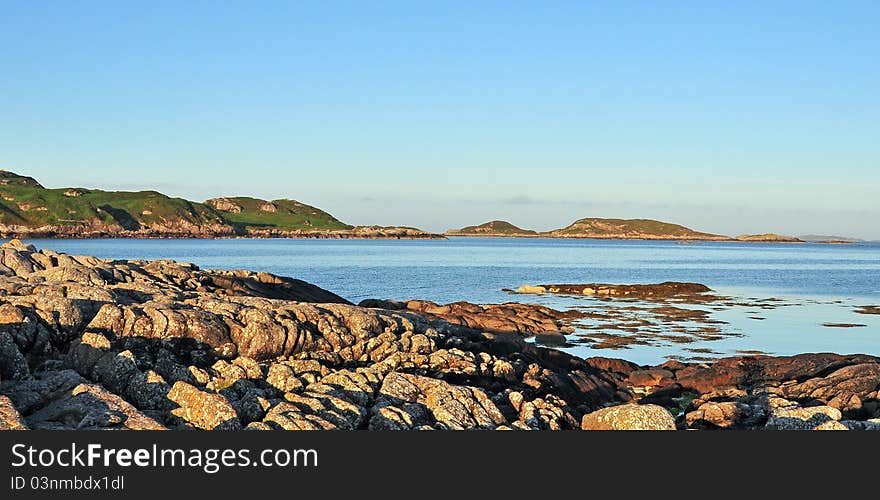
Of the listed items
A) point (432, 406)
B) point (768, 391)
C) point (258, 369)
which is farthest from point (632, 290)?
point (258, 369)

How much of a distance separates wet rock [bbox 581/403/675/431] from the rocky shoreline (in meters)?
0.05

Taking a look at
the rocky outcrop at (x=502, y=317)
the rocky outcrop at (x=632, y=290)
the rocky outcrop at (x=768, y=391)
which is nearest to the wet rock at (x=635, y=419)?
the rocky outcrop at (x=768, y=391)

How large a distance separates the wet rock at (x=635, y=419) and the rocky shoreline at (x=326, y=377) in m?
0.05

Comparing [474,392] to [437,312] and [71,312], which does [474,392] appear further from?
[437,312]

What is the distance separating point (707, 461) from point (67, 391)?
13683mm

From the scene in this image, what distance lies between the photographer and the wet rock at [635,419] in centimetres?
1791

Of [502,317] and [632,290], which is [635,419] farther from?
[632,290]

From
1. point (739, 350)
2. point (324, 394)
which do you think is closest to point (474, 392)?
point (324, 394)

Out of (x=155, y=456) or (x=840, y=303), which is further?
(x=840, y=303)

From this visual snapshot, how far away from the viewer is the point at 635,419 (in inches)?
712

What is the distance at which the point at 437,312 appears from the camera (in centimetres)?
4962

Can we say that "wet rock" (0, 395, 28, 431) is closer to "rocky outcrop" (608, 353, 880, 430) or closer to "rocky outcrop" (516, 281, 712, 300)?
"rocky outcrop" (608, 353, 880, 430)

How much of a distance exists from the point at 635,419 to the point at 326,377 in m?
7.95

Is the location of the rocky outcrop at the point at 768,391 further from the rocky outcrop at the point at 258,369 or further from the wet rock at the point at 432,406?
the wet rock at the point at 432,406
